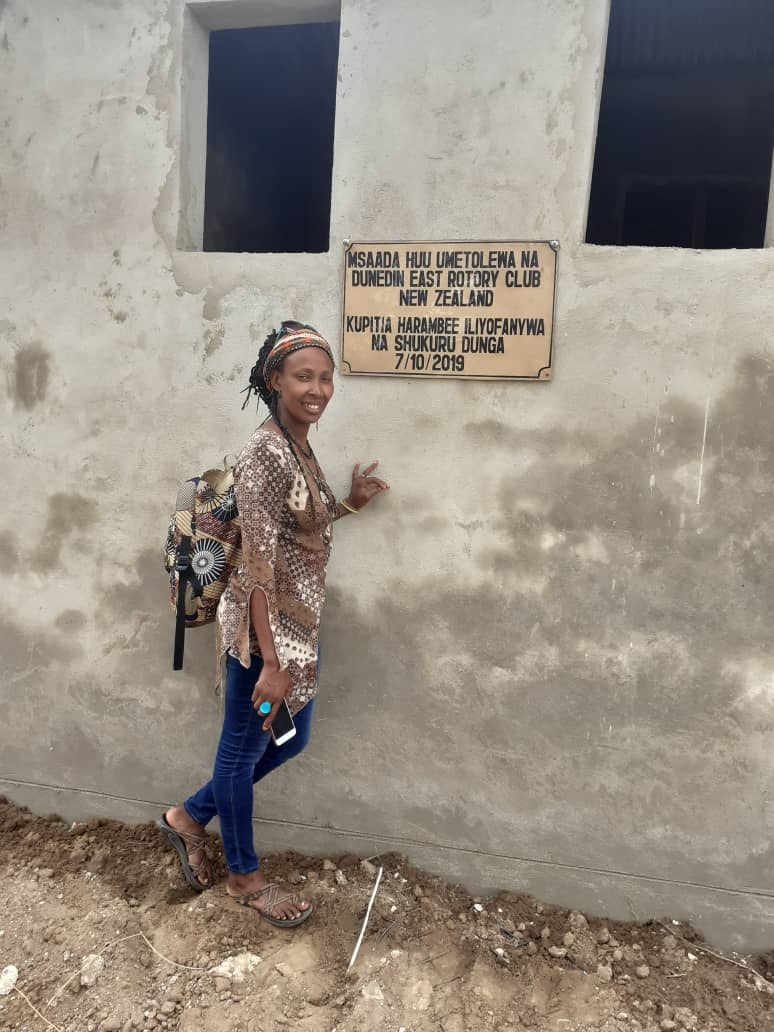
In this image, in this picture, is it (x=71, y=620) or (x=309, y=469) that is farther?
(x=71, y=620)

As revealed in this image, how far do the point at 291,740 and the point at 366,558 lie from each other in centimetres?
72

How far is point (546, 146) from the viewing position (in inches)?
101

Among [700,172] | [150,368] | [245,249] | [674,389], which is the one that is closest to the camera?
[674,389]

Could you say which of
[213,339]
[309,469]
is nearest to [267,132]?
[213,339]

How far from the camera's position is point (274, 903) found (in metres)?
2.61

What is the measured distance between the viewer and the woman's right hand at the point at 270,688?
90.3 inches

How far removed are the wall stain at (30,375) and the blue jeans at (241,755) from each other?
5.04 ft

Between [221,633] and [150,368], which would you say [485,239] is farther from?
[221,633]

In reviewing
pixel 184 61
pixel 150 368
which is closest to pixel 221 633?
pixel 150 368

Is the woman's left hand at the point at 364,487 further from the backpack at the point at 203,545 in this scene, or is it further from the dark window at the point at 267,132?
the dark window at the point at 267,132

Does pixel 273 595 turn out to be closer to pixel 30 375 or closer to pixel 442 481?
pixel 442 481

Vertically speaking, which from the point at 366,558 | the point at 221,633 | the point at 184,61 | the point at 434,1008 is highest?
the point at 184,61

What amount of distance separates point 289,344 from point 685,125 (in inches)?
174

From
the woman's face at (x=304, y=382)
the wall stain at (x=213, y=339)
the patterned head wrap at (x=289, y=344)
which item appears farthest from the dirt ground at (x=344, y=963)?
the wall stain at (x=213, y=339)
